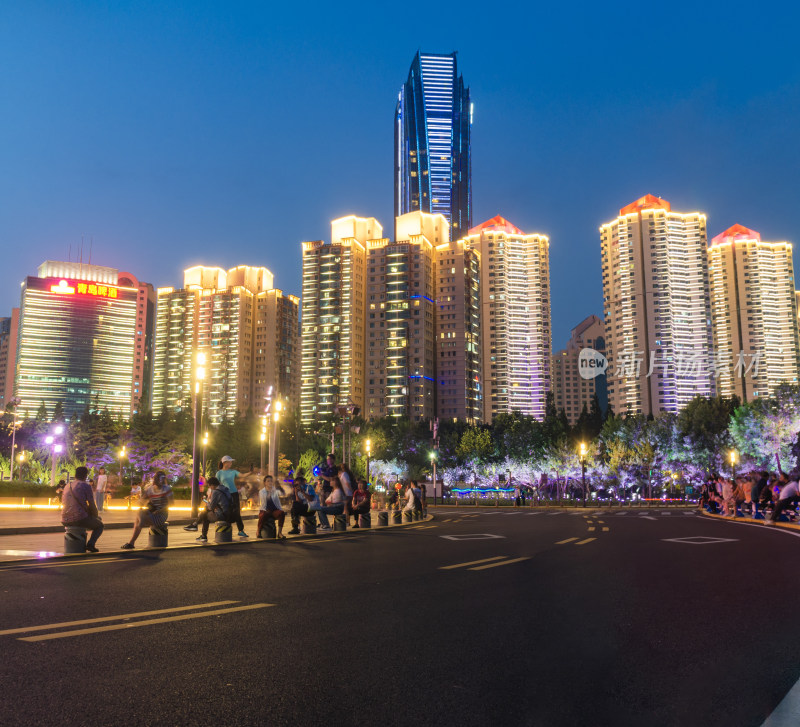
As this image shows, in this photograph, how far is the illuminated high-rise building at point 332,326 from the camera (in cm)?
14700

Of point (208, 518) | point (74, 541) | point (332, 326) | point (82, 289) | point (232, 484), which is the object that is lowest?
point (74, 541)

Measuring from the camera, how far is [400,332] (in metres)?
142

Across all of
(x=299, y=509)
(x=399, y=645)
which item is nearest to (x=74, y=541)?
(x=299, y=509)

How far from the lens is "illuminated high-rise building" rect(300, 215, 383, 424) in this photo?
482ft

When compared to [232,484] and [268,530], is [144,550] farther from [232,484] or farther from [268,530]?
[268,530]

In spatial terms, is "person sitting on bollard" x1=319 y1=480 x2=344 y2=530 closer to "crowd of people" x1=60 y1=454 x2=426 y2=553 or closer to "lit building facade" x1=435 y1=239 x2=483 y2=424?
"crowd of people" x1=60 y1=454 x2=426 y2=553

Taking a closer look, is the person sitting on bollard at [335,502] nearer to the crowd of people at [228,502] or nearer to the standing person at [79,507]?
the crowd of people at [228,502]

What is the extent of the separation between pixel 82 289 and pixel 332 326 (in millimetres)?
86232

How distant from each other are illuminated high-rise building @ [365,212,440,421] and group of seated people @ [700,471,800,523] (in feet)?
351

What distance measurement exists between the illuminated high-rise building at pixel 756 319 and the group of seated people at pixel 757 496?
12330cm

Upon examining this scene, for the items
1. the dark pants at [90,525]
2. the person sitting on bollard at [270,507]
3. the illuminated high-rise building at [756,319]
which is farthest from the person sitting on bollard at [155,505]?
the illuminated high-rise building at [756,319]

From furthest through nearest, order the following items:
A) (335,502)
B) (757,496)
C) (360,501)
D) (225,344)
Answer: (225,344) → (757,496) → (360,501) → (335,502)

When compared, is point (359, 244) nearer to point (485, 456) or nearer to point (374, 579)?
point (485, 456)

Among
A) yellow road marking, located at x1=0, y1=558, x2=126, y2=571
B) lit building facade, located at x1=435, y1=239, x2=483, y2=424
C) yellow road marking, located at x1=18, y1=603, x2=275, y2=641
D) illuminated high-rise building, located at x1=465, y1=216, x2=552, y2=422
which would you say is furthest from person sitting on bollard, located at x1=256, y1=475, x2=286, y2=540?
illuminated high-rise building, located at x1=465, y1=216, x2=552, y2=422
